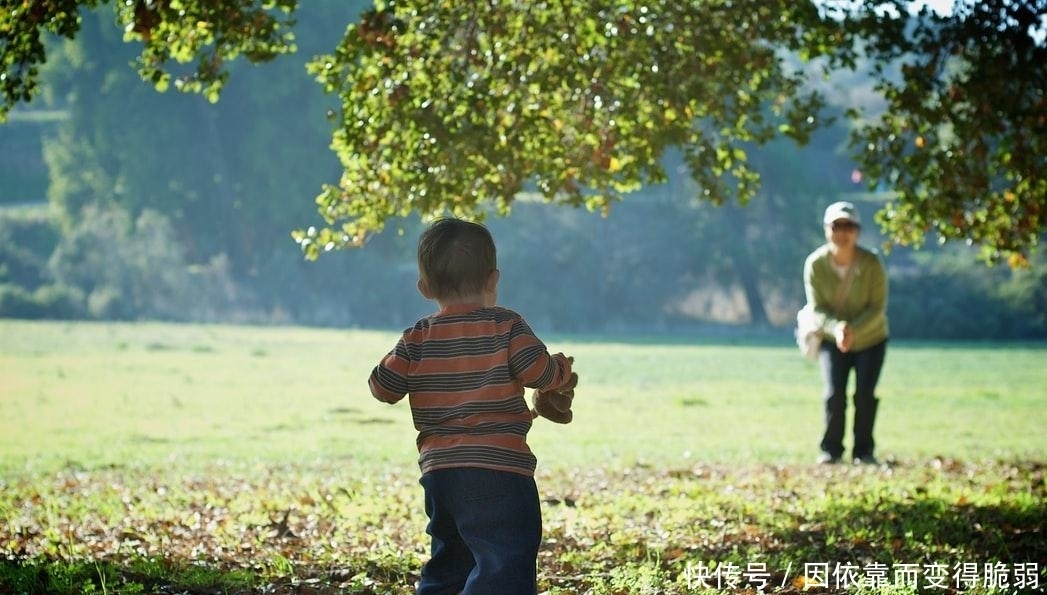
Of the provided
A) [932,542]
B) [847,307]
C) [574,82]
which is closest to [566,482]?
[847,307]

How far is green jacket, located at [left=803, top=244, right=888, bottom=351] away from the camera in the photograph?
12.2 meters

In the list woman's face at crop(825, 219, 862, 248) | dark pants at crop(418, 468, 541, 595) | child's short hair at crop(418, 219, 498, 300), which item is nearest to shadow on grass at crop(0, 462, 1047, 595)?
A: dark pants at crop(418, 468, 541, 595)

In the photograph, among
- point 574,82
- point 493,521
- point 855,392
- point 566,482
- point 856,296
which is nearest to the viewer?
point 493,521

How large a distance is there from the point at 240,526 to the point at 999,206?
23.8 feet

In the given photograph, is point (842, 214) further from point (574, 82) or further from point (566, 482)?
point (566, 482)

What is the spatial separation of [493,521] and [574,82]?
552 cm

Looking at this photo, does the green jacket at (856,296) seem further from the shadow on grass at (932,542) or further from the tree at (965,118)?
the shadow on grass at (932,542)

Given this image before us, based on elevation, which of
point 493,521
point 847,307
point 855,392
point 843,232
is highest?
point 843,232

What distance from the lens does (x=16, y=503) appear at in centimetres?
1106

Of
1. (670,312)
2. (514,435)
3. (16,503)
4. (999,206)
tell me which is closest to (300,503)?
(16,503)

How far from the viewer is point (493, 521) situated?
529 cm

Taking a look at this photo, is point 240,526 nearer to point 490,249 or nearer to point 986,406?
point 490,249

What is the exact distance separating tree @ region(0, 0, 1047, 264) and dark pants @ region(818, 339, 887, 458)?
177 cm

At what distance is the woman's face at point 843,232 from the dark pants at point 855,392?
958 millimetres
